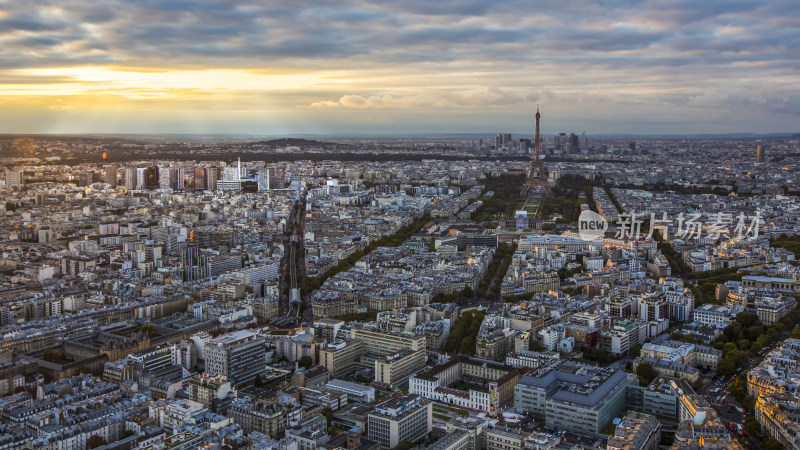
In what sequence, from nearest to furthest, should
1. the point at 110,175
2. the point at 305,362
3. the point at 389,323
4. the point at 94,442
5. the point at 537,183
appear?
1. the point at 94,442
2. the point at 305,362
3. the point at 389,323
4. the point at 110,175
5. the point at 537,183

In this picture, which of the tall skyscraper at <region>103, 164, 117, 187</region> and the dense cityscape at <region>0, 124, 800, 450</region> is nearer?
the dense cityscape at <region>0, 124, 800, 450</region>

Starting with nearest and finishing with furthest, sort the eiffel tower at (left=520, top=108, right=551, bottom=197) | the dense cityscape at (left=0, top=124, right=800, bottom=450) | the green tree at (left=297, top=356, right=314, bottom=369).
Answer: the dense cityscape at (left=0, top=124, right=800, bottom=450) → the green tree at (left=297, top=356, right=314, bottom=369) → the eiffel tower at (left=520, top=108, right=551, bottom=197)

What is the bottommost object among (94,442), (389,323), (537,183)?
(94,442)

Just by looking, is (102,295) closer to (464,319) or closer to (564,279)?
(464,319)

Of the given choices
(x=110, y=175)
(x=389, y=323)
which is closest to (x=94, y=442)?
(x=389, y=323)

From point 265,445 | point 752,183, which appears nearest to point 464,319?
point 265,445

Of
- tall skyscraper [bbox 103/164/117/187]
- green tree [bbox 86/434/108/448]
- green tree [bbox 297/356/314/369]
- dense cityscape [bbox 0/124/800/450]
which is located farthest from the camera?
tall skyscraper [bbox 103/164/117/187]

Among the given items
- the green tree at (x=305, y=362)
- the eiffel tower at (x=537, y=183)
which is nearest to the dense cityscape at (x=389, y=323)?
the green tree at (x=305, y=362)

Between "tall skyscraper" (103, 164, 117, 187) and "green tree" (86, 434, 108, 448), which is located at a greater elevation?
"tall skyscraper" (103, 164, 117, 187)

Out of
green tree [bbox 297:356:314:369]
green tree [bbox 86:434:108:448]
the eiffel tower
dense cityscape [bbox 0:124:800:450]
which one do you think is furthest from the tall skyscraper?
green tree [bbox 86:434:108:448]

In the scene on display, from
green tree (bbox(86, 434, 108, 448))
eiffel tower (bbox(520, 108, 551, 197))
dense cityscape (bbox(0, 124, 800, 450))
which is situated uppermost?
eiffel tower (bbox(520, 108, 551, 197))

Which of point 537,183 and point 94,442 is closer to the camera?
point 94,442

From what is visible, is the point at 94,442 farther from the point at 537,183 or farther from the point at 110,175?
the point at 537,183

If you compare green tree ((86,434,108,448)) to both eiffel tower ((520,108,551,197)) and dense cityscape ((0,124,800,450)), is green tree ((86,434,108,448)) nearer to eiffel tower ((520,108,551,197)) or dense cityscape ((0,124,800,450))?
dense cityscape ((0,124,800,450))
